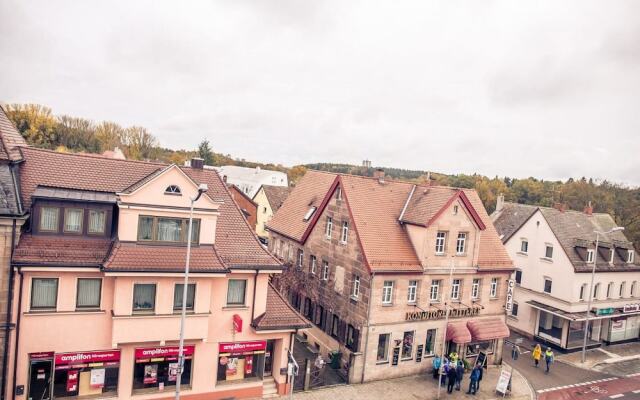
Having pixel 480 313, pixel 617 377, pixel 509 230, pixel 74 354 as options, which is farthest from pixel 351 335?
pixel 509 230

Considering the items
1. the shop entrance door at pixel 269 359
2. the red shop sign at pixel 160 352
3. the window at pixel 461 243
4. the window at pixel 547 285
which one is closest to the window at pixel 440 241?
the window at pixel 461 243

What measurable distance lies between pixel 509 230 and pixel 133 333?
1475 inches

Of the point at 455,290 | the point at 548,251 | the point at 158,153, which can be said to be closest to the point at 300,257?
Result: the point at 455,290

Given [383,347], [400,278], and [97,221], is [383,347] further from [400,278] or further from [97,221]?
[97,221]

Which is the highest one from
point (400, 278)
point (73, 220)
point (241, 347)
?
point (73, 220)

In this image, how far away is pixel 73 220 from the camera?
2230cm

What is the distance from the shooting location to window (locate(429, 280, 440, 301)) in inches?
1258

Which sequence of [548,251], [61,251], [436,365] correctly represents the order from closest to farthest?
[61,251] < [436,365] < [548,251]

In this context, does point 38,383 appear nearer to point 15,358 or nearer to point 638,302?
point 15,358

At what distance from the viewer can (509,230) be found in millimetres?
47062

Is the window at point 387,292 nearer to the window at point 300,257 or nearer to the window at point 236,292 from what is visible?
the window at point 236,292

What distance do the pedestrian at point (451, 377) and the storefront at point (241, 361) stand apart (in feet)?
37.9

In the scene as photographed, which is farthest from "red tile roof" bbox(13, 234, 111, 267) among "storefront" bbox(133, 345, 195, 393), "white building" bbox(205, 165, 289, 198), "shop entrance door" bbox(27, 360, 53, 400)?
"white building" bbox(205, 165, 289, 198)

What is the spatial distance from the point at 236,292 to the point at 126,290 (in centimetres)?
576
